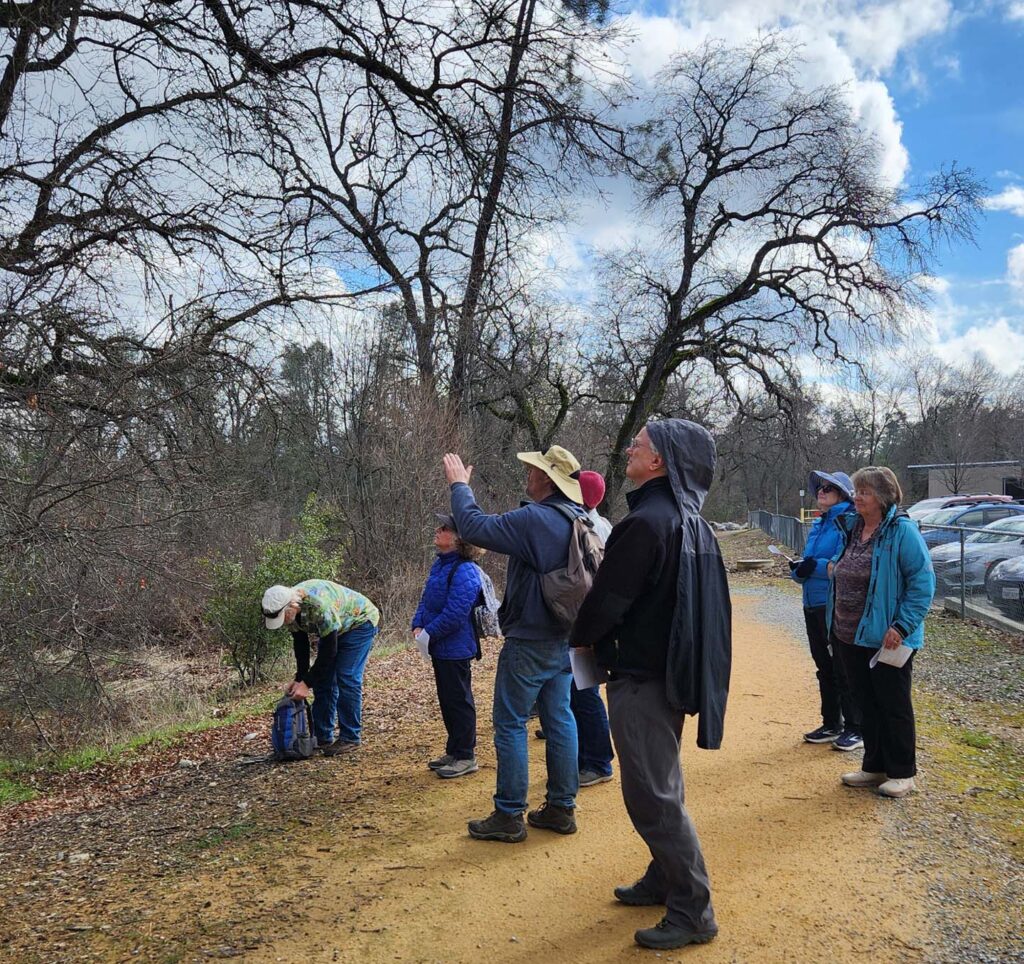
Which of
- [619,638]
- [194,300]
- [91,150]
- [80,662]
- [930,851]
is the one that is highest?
[91,150]

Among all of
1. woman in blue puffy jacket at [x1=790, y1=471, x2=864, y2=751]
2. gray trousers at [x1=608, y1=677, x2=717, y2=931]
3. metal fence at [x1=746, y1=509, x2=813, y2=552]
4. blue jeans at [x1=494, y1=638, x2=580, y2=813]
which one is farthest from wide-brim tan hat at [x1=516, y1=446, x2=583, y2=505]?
metal fence at [x1=746, y1=509, x2=813, y2=552]

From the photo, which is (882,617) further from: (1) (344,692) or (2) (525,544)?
(1) (344,692)

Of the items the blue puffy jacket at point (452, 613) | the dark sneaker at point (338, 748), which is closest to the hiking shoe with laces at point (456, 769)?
the blue puffy jacket at point (452, 613)

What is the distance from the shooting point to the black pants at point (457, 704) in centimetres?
579

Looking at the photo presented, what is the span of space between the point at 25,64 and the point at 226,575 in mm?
7322

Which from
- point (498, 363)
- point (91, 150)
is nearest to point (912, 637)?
point (91, 150)

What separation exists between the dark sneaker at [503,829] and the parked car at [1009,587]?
32.7 ft

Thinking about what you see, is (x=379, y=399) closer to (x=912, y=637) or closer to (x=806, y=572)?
(x=806, y=572)

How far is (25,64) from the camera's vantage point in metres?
5.25

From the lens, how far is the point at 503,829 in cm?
456

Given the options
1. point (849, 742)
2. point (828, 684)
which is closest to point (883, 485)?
point (828, 684)

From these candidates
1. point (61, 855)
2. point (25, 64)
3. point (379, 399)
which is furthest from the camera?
point (379, 399)

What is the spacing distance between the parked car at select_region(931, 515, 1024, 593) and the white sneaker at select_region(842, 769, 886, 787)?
880 centimetres

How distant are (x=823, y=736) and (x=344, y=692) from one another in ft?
12.0
